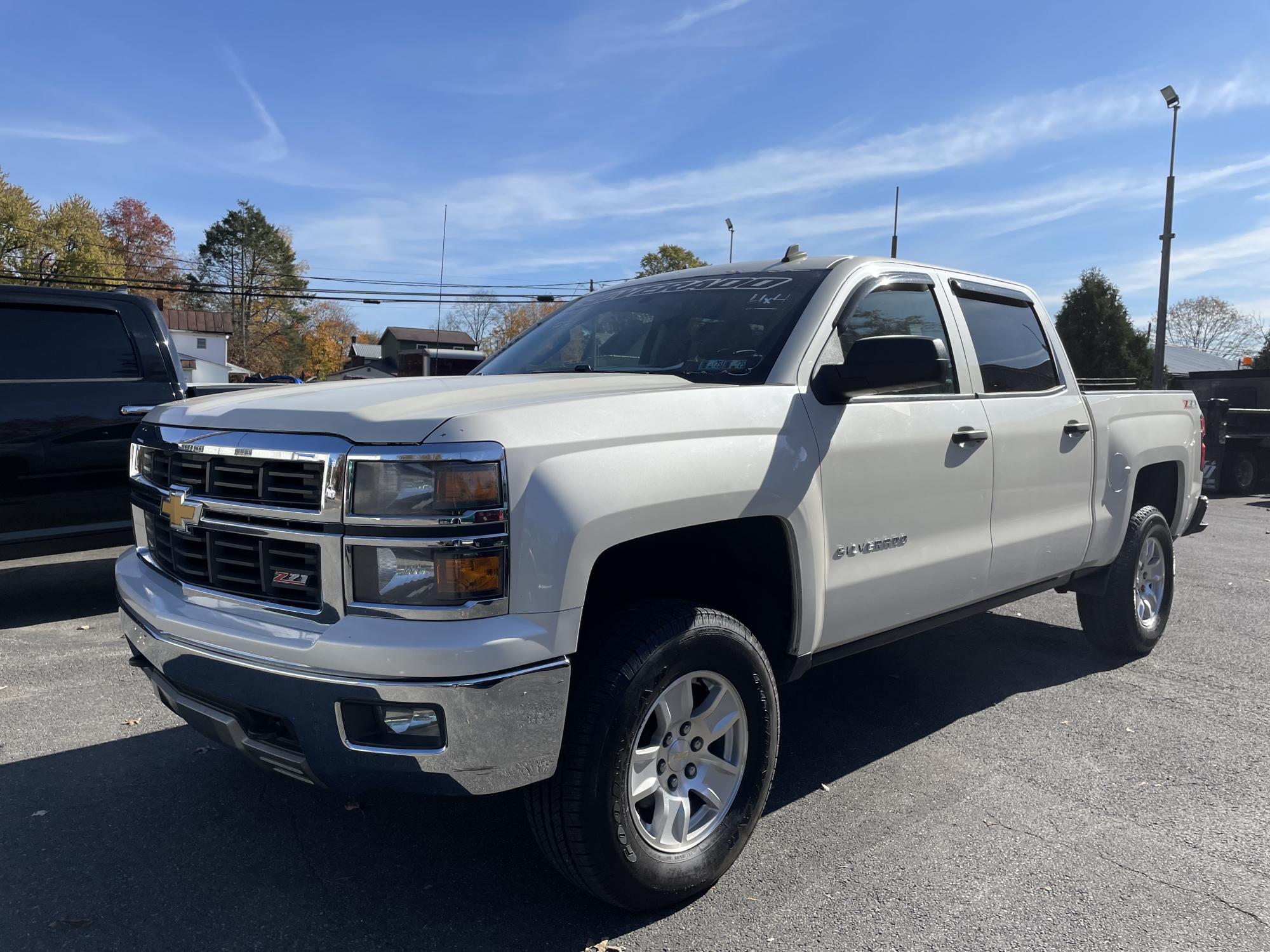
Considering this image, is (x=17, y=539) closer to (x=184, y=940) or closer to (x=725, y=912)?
(x=184, y=940)

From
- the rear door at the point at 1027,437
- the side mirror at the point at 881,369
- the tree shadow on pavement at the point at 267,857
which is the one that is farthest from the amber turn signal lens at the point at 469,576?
the rear door at the point at 1027,437

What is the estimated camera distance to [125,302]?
242 inches

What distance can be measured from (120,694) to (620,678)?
3222mm

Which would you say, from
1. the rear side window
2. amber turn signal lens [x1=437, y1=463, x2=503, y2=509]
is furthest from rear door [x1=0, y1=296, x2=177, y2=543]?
amber turn signal lens [x1=437, y1=463, x2=503, y2=509]

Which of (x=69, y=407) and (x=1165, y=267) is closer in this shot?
(x=69, y=407)

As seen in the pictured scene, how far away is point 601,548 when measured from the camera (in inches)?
93.7

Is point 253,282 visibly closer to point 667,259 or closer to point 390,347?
point 390,347

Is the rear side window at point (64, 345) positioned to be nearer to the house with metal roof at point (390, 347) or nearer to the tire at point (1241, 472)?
the tire at point (1241, 472)

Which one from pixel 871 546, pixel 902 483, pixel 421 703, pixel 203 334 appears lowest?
→ pixel 421 703

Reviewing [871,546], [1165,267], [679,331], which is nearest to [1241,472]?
[1165,267]

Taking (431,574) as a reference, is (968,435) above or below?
above

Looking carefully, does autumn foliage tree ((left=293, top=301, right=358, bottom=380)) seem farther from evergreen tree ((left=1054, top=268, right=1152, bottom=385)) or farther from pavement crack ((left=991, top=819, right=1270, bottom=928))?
pavement crack ((left=991, top=819, right=1270, bottom=928))

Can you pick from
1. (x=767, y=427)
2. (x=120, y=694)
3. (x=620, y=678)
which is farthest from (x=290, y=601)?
(x=120, y=694)

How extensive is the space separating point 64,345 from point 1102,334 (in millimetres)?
40770
